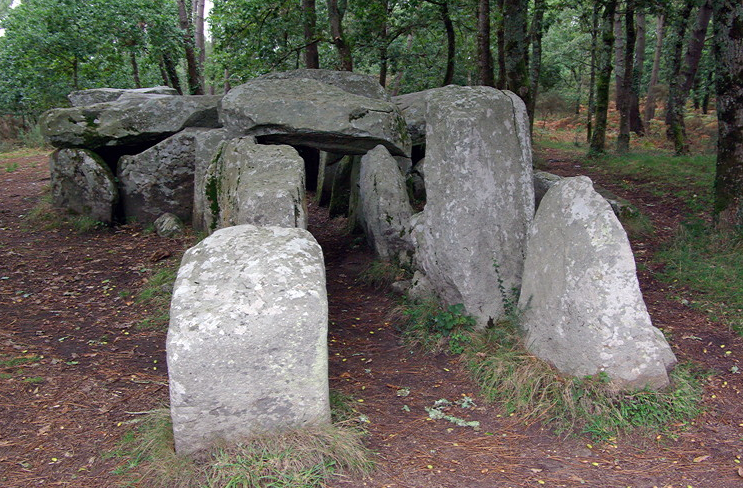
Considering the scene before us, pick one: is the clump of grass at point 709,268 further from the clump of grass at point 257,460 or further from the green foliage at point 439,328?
the clump of grass at point 257,460

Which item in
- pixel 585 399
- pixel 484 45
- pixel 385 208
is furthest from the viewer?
pixel 484 45

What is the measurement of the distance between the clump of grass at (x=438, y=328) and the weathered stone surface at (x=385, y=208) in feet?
4.03

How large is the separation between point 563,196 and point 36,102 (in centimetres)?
1489

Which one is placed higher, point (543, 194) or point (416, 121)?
point (416, 121)

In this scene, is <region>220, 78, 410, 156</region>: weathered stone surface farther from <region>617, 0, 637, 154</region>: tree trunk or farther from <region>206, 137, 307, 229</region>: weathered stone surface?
<region>617, 0, 637, 154</region>: tree trunk

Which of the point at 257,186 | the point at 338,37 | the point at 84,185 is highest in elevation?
the point at 338,37

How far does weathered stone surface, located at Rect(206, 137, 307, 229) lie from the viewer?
17.0ft

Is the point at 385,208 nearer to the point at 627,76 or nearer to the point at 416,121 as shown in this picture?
the point at 416,121

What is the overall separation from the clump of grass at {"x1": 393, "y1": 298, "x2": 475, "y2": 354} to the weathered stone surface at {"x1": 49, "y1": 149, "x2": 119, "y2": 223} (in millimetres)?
5115

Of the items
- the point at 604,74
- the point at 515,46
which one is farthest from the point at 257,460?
the point at 604,74

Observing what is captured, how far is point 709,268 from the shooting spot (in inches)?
242

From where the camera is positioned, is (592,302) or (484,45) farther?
(484,45)

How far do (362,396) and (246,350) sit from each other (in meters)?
1.30

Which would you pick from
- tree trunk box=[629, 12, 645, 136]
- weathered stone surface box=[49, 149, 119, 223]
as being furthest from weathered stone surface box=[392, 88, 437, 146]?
tree trunk box=[629, 12, 645, 136]
